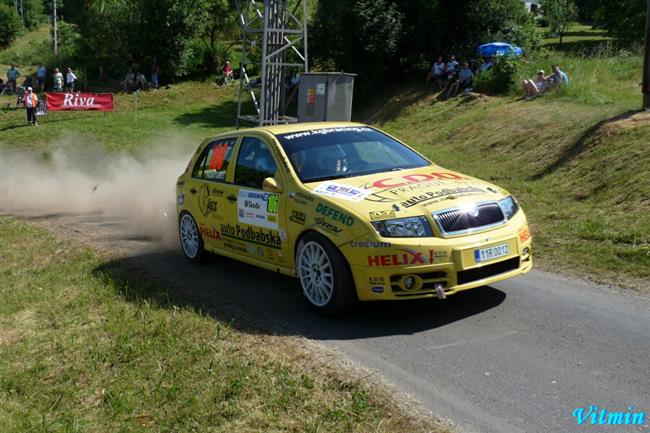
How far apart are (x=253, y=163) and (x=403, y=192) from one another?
1937mm

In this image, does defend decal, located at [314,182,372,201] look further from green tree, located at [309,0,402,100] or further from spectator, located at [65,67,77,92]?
spectator, located at [65,67,77,92]

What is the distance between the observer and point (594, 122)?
1450 centimetres

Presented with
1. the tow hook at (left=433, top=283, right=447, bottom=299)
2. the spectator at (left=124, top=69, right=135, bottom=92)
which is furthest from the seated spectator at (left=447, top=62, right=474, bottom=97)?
Answer: the tow hook at (left=433, top=283, right=447, bottom=299)

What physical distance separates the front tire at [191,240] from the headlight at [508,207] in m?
3.78

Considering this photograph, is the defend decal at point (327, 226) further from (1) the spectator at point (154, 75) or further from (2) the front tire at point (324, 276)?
(1) the spectator at point (154, 75)

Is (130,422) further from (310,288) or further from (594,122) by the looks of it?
(594,122)

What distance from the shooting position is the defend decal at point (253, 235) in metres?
6.76

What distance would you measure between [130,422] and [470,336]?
275 centimetres

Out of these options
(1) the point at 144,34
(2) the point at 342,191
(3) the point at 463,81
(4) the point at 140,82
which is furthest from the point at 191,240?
(1) the point at 144,34

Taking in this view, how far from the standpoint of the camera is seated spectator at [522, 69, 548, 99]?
19844 mm

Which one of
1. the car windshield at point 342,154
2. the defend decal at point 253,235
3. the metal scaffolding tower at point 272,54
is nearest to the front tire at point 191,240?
the defend decal at point 253,235

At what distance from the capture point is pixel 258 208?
697 cm

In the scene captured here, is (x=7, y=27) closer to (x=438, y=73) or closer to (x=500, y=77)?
(x=438, y=73)

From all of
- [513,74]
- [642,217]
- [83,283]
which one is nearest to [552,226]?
[642,217]
